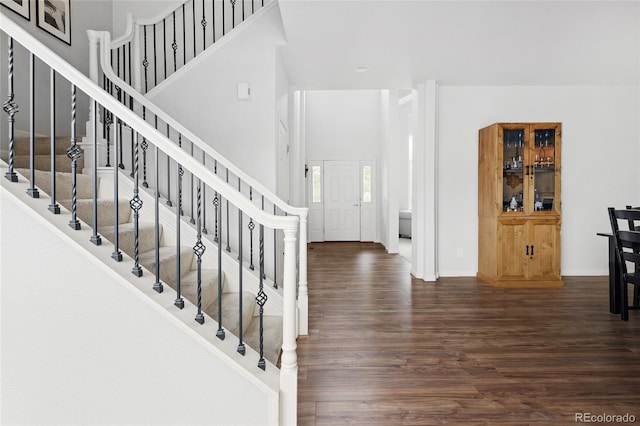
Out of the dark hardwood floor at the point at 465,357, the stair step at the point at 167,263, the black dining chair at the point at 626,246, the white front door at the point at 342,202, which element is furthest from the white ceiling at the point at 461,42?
the white front door at the point at 342,202

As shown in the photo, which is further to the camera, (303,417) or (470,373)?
(470,373)

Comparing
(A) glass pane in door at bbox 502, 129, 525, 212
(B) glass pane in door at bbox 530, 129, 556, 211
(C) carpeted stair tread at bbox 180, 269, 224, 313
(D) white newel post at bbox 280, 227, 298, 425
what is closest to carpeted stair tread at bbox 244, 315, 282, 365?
(C) carpeted stair tread at bbox 180, 269, 224, 313

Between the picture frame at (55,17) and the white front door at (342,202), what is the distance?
6420 mm

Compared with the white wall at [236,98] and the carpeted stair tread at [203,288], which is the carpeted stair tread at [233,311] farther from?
the white wall at [236,98]

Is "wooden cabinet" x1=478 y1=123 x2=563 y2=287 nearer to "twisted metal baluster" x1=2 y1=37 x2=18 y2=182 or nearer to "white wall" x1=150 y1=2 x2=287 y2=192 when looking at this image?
"white wall" x1=150 y1=2 x2=287 y2=192

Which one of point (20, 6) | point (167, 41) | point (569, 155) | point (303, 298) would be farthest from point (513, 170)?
point (20, 6)

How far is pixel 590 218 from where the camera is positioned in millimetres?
5312

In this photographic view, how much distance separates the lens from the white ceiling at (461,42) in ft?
10.1

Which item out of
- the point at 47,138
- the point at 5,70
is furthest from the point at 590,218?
the point at 5,70

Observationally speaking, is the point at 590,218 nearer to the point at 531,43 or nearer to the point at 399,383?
the point at 531,43

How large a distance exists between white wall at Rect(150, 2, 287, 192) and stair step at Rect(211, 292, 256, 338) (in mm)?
1261

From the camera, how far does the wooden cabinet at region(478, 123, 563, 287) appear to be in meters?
4.77

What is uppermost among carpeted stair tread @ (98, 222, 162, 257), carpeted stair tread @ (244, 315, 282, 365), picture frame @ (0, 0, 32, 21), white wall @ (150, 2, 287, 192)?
picture frame @ (0, 0, 32, 21)

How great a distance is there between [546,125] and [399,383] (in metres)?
3.88
